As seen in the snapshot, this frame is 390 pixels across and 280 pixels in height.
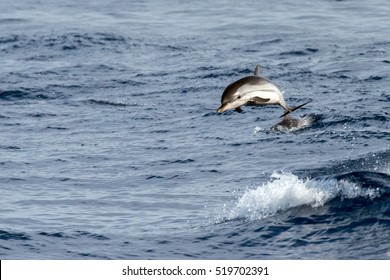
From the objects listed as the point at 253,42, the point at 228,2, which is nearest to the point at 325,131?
the point at 253,42

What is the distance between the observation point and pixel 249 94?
43.7 ft

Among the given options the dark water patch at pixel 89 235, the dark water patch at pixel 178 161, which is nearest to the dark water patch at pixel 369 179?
the dark water patch at pixel 89 235

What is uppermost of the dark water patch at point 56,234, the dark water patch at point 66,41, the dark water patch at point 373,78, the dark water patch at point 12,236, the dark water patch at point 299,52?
the dark water patch at point 299,52

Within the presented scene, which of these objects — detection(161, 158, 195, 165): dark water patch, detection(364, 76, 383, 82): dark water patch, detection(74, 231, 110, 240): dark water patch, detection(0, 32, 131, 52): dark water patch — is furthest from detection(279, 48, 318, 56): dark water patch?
detection(74, 231, 110, 240): dark water patch

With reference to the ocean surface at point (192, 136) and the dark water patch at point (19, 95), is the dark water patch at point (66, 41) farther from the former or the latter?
the dark water patch at point (19, 95)

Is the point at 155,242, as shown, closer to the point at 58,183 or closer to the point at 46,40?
the point at 58,183

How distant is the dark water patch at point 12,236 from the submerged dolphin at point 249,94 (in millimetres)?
5031

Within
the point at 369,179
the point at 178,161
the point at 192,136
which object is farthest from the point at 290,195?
the point at 192,136

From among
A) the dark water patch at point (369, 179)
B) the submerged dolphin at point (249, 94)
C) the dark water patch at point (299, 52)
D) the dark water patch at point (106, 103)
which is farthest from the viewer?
the dark water patch at point (299, 52)

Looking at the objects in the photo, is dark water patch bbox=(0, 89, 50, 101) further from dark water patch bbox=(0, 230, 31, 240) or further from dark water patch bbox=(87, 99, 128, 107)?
dark water patch bbox=(0, 230, 31, 240)

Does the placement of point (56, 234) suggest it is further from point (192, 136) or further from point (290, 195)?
point (192, 136)

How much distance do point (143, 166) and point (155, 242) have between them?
5.36 metres

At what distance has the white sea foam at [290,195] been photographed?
17.7 meters

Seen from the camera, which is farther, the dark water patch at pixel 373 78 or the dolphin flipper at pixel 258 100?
the dark water patch at pixel 373 78
